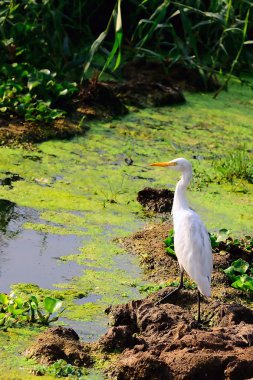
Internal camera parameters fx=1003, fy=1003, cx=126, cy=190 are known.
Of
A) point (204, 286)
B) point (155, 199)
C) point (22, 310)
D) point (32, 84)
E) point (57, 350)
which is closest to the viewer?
point (57, 350)

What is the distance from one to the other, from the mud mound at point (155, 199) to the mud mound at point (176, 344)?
181cm

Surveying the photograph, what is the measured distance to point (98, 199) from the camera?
259 inches

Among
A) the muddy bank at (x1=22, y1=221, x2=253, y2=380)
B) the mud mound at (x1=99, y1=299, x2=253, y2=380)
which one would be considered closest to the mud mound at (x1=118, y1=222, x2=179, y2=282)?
the muddy bank at (x1=22, y1=221, x2=253, y2=380)

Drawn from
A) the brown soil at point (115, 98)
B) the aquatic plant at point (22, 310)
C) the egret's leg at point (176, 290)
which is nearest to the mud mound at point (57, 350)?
the aquatic plant at point (22, 310)

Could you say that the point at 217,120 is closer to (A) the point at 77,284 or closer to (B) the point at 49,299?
(A) the point at 77,284

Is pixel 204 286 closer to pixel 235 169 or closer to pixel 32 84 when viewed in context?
pixel 235 169

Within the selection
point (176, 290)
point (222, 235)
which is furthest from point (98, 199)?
point (176, 290)

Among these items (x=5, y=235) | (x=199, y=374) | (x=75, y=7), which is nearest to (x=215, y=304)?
(x=199, y=374)

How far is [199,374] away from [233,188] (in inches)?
Answer: 127

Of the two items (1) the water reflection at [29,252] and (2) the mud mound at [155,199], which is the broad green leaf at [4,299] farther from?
(2) the mud mound at [155,199]

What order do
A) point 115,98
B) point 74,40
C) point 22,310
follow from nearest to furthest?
1. point 22,310
2. point 115,98
3. point 74,40

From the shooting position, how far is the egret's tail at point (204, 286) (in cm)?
471

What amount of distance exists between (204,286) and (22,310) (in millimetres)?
870

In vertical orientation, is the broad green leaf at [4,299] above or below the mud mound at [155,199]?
above
